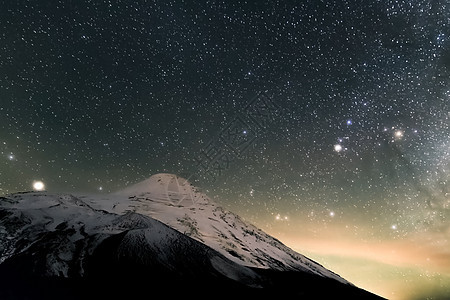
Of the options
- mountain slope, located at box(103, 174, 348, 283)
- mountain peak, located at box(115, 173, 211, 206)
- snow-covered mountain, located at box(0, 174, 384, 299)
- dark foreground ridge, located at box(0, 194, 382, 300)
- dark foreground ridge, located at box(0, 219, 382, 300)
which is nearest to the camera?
dark foreground ridge, located at box(0, 219, 382, 300)

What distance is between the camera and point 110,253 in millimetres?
23188

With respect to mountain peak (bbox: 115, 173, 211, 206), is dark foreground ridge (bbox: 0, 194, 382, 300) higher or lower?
lower

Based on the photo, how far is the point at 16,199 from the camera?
31109 millimetres

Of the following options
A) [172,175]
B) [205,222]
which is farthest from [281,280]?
[172,175]

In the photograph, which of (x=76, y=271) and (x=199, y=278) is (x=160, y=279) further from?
(x=76, y=271)

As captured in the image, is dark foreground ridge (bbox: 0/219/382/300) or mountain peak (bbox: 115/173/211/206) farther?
mountain peak (bbox: 115/173/211/206)

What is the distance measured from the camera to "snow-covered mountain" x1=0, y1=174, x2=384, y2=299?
19.0 metres

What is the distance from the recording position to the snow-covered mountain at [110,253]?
19.0 metres

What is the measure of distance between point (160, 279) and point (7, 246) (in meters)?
12.0

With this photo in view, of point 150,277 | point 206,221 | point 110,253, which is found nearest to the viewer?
point 150,277

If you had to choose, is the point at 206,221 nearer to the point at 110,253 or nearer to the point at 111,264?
the point at 110,253

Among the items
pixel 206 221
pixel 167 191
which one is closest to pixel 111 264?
pixel 206 221

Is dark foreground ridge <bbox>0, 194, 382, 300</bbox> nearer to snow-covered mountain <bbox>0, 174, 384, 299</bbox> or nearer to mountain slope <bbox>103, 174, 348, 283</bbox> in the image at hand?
snow-covered mountain <bbox>0, 174, 384, 299</bbox>

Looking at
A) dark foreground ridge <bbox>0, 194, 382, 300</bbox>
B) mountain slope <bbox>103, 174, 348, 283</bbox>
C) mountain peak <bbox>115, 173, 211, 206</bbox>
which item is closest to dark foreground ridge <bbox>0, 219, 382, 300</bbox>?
dark foreground ridge <bbox>0, 194, 382, 300</bbox>
